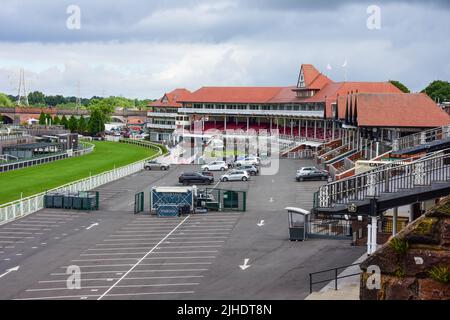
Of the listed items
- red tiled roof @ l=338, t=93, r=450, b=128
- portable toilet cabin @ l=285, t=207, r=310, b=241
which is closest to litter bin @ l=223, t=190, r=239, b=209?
portable toilet cabin @ l=285, t=207, r=310, b=241

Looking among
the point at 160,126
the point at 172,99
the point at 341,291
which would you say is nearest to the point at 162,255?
the point at 341,291

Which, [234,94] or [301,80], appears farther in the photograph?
[234,94]

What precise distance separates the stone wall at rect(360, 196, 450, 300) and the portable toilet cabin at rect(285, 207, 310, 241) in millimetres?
15706

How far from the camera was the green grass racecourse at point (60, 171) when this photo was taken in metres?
60.2

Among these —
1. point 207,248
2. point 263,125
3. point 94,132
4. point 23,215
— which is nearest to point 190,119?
point 263,125

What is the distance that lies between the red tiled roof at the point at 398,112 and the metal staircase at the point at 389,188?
90.6ft

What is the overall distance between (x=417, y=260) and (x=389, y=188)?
7683 mm

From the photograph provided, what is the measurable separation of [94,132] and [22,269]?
120 m

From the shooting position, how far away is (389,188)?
26.5m

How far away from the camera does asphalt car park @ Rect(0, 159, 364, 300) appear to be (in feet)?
85.6

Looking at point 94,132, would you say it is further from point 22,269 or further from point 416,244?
point 416,244

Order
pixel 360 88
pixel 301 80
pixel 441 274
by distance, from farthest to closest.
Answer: pixel 301 80, pixel 360 88, pixel 441 274

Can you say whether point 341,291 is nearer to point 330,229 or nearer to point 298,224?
point 298,224
